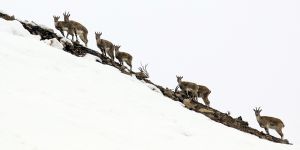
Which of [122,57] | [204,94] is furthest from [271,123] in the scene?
[122,57]

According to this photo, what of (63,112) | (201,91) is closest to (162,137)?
(63,112)

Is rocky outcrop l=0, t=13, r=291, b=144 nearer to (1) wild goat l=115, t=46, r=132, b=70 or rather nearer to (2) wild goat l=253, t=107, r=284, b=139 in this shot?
(2) wild goat l=253, t=107, r=284, b=139

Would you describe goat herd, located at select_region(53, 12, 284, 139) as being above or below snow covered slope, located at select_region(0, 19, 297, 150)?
above

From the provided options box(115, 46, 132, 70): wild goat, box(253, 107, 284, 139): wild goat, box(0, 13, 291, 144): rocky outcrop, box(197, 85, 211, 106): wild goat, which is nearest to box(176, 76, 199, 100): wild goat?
box(197, 85, 211, 106): wild goat

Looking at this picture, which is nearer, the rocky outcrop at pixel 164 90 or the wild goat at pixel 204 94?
the rocky outcrop at pixel 164 90

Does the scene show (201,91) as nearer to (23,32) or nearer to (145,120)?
(23,32)

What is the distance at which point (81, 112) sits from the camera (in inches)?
424

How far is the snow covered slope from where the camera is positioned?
29.5 ft

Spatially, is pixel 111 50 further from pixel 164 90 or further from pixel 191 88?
pixel 164 90

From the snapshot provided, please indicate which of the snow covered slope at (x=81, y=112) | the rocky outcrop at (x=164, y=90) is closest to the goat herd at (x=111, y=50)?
the rocky outcrop at (x=164, y=90)

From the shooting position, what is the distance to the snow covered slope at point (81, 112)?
900 cm

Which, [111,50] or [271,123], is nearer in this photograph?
[271,123]

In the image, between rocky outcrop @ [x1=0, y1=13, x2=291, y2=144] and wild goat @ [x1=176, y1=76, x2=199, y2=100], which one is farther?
wild goat @ [x1=176, y1=76, x2=199, y2=100]

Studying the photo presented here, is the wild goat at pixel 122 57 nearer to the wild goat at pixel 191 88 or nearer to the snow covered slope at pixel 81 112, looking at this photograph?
the wild goat at pixel 191 88
